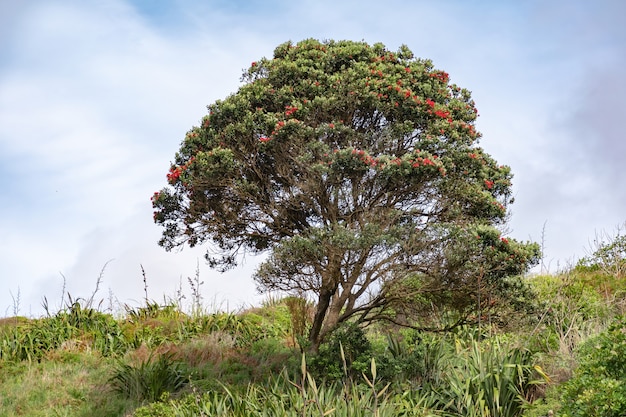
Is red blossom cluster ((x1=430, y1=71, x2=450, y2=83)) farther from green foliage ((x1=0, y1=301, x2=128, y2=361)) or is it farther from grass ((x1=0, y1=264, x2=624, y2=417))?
green foliage ((x1=0, y1=301, x2=128, y2=361))

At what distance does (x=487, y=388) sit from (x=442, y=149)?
12.9 ft

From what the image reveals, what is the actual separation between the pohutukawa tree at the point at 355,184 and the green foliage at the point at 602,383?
280cm

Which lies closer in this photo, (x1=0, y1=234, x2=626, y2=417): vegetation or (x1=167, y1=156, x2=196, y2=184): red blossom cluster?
(x1=0, y1=234, x2=626, y2=417): vegetation

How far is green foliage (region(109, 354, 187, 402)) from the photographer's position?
37.4 feet

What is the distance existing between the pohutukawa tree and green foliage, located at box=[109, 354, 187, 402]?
2.59 metres

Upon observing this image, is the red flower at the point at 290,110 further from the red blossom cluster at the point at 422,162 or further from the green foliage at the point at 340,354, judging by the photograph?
the green foliage at the point at 340,354

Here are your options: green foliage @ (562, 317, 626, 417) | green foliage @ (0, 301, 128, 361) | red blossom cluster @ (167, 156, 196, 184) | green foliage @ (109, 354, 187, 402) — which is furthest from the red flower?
green foliage @ (0, 301, 128, 361)

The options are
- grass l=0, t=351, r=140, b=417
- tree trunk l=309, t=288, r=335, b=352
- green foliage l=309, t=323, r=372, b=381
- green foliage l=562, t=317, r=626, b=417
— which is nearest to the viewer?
green foliage l=562, t=317, r=626, b=417

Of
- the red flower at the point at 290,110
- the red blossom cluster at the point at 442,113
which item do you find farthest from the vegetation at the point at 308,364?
the red flower at the point at 290,110

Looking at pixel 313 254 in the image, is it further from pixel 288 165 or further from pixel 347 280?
pixel 288 165

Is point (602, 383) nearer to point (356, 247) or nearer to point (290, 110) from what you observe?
point (356, 247)

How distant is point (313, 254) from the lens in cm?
1009

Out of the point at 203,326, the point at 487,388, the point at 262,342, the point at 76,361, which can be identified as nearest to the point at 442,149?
the point at 487,388

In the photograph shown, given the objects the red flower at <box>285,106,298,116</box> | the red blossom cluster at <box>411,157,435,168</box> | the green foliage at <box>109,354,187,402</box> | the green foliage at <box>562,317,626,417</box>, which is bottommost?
the green foliage at <box>562,317,626,417</box>
